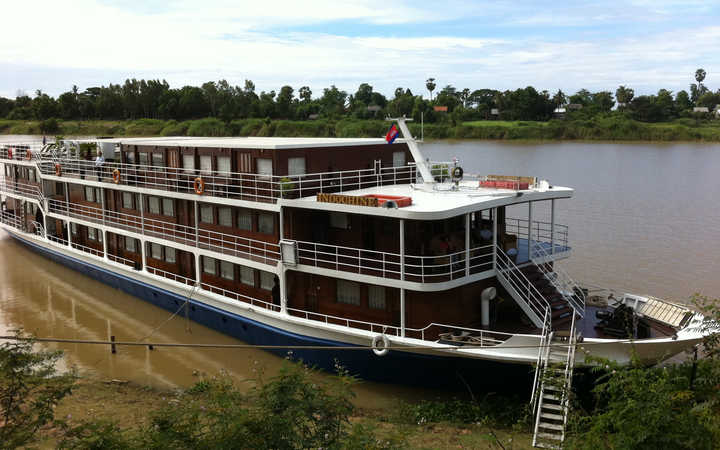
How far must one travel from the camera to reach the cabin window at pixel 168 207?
1814 cm

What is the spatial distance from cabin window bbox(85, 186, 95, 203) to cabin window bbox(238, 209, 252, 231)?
28.1 feet

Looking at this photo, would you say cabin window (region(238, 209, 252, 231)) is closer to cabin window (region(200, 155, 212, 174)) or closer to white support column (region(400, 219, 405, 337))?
cabin window (region(200, 155, 212, 174))

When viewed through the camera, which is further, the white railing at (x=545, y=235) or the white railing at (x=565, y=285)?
the white railing at (x=545, y=235)

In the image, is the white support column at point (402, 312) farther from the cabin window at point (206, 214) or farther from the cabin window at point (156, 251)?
the cabin window at point (156, 251)

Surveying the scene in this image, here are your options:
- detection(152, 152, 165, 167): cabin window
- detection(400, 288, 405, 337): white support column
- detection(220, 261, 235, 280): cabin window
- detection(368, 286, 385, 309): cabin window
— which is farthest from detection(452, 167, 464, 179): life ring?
detection(152, 152, 165, 167): cabin window

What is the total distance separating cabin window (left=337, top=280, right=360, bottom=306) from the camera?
1351 centimetres

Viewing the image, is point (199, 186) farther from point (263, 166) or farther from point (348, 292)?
point (348, 292)

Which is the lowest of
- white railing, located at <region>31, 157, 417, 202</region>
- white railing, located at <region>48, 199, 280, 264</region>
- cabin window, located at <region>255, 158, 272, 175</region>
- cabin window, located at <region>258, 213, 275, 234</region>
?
white railing, located at <region>48, 199, 280, 264</region>

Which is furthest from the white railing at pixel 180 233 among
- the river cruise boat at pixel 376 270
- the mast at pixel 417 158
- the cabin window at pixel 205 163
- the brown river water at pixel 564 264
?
the mast at pixel 417 158

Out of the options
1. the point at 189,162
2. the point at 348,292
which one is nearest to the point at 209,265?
the point at 189,162

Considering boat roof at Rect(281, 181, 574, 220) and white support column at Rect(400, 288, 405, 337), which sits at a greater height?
boat roof at Rect(281, 181, 574, 220)

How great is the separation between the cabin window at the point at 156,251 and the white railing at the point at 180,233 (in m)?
0.32

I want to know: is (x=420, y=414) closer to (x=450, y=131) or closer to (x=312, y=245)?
(x=312, y=245)

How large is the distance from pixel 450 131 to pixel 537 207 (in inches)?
1550
